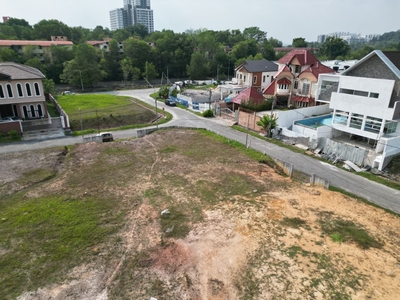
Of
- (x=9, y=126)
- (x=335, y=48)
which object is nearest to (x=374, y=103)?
(x=9, y=126)

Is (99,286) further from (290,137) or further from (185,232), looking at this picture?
A: (290,137)

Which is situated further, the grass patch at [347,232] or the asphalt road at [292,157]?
the asphalt road at [292,157]

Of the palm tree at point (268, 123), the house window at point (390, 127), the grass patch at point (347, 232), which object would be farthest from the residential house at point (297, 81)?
the grass patch at point (347, 232)

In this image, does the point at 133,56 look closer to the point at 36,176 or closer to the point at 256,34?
the point at 36,176

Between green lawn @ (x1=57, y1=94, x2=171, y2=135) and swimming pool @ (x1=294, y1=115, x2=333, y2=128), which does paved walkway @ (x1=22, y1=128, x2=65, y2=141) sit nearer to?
green lawn @ (x1=57, y1=94, x2=171, y2=135)

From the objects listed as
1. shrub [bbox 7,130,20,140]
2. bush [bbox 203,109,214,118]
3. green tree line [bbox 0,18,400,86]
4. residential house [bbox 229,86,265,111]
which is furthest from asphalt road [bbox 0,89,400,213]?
green tree line [bbox 0,18,400,86]

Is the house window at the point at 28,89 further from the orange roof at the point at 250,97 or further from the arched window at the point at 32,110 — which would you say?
the orange roof at the point at 250,97
